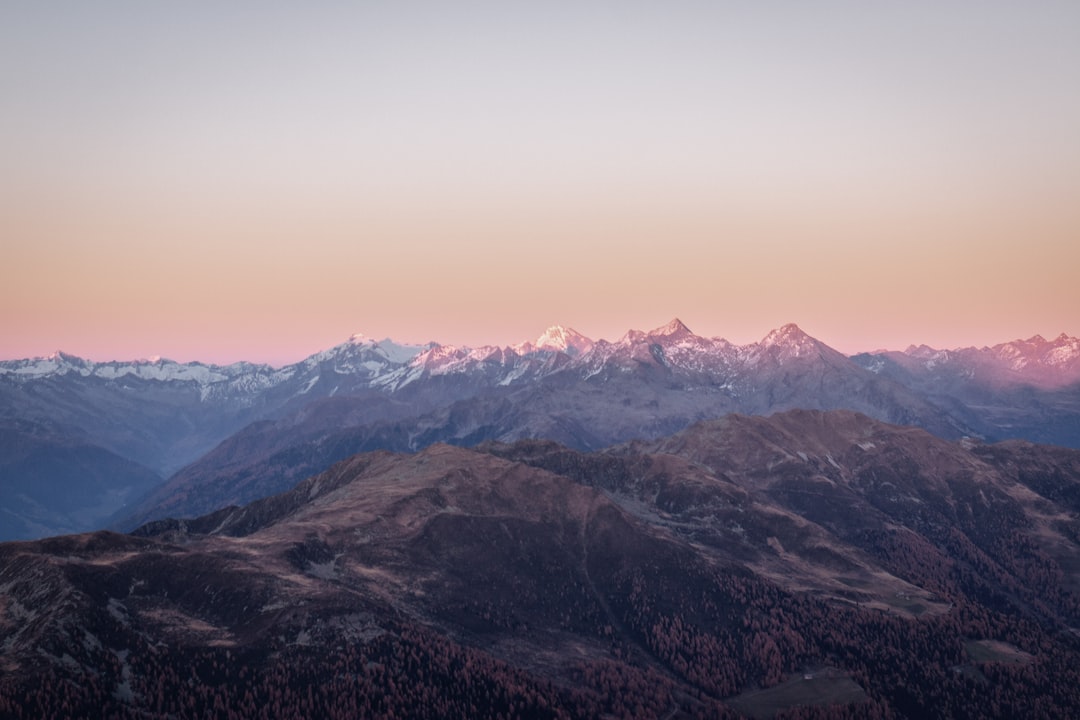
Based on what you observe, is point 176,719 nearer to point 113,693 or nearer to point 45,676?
point 113,693

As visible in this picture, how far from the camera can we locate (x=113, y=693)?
646 ft

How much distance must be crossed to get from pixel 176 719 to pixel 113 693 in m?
16.7

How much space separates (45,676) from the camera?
190 m

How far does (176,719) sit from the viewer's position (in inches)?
7702

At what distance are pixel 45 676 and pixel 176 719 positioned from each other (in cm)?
3106

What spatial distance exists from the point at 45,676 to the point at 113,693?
50.8 feet

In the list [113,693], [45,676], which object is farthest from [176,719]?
[45,676]

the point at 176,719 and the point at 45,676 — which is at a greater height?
the point at 45,676
